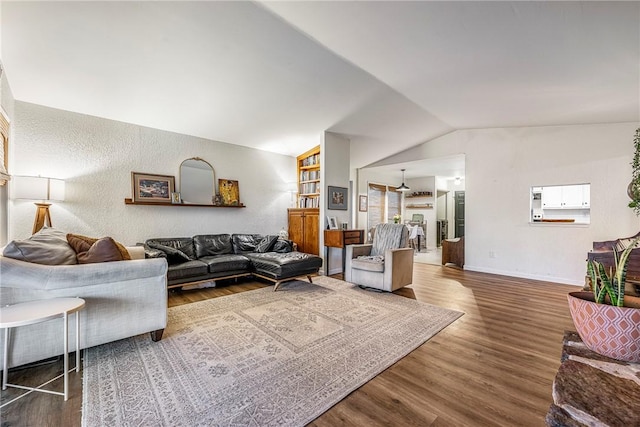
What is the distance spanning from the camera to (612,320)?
2.15 ft

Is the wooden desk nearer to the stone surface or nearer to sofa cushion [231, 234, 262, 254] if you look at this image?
sofa cushion [231, 234, 262, 254]

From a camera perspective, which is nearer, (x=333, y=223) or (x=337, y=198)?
(x=333, y=223)

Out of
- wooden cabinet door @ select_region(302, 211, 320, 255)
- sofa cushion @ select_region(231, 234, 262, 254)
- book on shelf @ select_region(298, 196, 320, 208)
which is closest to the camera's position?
sofa cushion @ select_region(231, 234, 262, 254)

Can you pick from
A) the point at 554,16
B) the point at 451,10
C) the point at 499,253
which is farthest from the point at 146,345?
the point at 499,253

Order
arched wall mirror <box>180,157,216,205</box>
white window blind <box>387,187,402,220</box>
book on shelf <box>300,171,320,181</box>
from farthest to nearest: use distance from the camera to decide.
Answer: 1. white window blind <box>387,187,402,220</box>
2. book on shelf <box>300,171,320,181</box>
3. arched wall mirror <box>180,157,216,205</box>

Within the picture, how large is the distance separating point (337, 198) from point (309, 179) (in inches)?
37.0

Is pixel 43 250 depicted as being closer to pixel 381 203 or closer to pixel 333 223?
pixel 333 223

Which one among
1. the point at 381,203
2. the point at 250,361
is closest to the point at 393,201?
the point at 381,203

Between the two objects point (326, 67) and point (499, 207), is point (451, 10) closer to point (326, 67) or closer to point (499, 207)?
point (326, 67)

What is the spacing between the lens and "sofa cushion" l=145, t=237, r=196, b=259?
4.17m

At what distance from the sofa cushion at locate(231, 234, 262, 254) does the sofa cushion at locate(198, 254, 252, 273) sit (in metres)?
0.51

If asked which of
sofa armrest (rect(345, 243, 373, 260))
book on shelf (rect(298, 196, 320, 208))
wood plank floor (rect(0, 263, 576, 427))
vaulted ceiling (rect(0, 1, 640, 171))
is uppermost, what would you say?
vaulted ceiling (rect(0, 1, 640, 171))

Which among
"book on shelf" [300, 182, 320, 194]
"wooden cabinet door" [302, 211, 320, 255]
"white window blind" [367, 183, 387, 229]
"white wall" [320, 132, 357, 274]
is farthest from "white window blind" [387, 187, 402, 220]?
"wooden cabinet door" [302, 211, 320, 255]

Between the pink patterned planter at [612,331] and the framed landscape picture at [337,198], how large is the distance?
4381 millimetres
